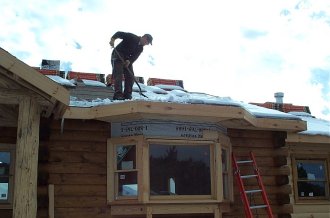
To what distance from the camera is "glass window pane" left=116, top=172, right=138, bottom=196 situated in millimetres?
8891

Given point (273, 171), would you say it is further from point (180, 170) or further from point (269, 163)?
point (180, 170)

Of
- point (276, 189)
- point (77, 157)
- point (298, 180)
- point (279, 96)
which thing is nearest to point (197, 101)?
point (77, 157)

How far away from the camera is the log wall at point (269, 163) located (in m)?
10.3

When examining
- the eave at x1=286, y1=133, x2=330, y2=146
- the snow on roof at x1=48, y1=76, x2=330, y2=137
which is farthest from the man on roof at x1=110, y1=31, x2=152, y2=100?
the eave at x1=286, y1=133, x2=330, y2=146

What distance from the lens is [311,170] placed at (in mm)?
11398

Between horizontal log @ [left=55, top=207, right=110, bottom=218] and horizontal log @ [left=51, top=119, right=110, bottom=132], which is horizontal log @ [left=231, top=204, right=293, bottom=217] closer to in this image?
horizontal log @ [left=55, top=207, right=110, bottom=218]

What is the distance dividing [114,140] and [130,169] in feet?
2.08

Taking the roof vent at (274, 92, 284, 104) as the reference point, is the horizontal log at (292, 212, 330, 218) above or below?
below

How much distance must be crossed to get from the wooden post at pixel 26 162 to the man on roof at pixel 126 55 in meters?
3.03

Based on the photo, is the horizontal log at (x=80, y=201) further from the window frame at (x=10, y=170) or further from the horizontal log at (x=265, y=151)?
the horizontal log at (x=265, y=151)

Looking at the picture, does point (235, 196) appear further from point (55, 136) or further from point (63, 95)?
point (63, 95)

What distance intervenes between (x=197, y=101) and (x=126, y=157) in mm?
1707

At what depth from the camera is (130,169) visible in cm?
895

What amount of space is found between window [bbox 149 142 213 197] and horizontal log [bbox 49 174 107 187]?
984 mm
